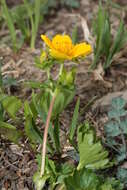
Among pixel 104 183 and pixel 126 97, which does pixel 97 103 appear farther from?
pixel 104 183

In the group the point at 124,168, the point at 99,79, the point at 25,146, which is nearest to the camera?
the point at 124,168

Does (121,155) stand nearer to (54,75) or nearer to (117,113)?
(117,113)

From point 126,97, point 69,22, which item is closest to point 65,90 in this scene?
point 126,97

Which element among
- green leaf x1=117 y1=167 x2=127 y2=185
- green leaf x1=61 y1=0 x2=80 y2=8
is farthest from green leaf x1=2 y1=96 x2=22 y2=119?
green leaf x1=61 y1=0 x2=80 y2=8

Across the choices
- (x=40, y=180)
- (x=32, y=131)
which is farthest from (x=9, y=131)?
(x=40, y=180)

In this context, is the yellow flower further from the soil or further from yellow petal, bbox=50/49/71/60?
the soil

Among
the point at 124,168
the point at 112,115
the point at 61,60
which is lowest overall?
the point at 124,168
